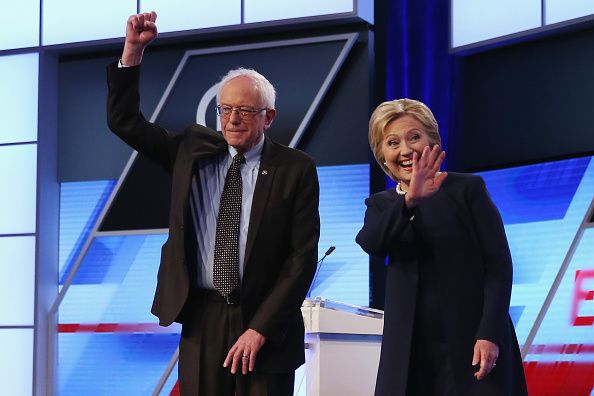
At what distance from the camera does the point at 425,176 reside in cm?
211

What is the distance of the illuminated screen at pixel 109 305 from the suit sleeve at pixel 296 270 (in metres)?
3.29

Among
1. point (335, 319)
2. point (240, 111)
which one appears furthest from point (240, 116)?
point (335, 319)

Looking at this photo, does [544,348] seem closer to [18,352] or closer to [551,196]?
[551,196]

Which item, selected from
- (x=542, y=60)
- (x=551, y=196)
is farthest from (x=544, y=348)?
(x=542, y=60)

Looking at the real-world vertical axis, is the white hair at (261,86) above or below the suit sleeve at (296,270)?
above

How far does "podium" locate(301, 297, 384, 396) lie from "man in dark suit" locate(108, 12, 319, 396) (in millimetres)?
2042

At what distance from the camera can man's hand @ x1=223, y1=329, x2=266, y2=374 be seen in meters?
2.18

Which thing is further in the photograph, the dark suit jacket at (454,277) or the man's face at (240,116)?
the man's face at (240,116)

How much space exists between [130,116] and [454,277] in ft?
2.89

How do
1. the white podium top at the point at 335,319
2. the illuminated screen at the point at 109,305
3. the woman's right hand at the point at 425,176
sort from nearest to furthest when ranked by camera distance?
the woman's right hand at the point at 425,176, the white podium top at the point at 335,319, the illuminated screen at the point at 109,305

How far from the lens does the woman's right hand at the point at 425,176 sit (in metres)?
2.11

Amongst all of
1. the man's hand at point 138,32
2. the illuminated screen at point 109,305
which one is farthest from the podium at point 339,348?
the man's hand at point 138,32

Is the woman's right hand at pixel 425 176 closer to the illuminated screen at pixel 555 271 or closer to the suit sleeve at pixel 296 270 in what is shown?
the suit sleeve at pixel 296 270

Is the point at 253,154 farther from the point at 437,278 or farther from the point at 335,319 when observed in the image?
the point at 335,319
